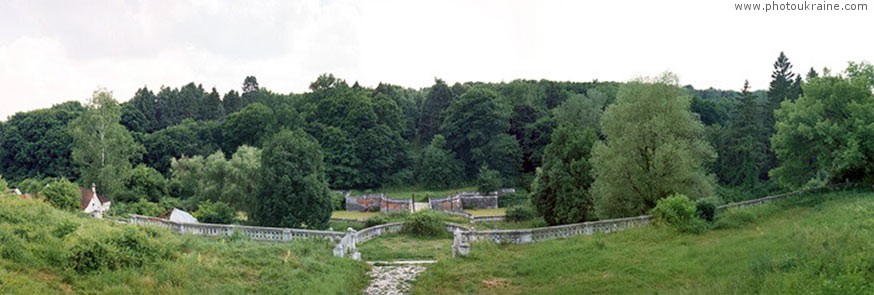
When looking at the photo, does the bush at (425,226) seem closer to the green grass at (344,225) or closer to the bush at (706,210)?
the green grass at (344,225)

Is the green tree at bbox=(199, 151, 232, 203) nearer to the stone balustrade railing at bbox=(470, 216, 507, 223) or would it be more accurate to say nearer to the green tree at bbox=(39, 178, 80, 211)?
the green tree at bbox=(39, 178, 80, 211)

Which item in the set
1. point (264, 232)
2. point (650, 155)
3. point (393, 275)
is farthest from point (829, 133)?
point (264, 232)

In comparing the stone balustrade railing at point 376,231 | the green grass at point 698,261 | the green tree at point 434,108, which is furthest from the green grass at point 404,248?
the green tree at point 434,108

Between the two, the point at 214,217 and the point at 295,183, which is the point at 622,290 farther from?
the point at 214,217

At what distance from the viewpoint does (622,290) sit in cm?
1488

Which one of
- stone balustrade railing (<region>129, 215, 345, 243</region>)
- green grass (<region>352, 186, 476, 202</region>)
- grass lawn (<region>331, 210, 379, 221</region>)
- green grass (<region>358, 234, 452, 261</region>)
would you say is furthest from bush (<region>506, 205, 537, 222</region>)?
stone balustrade railing (<region>129, 215, 345, 243</region>)

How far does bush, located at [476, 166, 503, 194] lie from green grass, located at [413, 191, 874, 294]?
34.3 meters

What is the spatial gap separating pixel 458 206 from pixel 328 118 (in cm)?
2037

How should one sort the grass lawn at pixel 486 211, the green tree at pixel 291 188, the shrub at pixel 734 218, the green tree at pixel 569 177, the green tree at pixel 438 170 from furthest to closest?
the green tree at pixel 438 170
the grass lawn at pixel 486 211
the green tree at pixel 291 188
the green tree at pixel 569 177
the shrub at pixel 734 218

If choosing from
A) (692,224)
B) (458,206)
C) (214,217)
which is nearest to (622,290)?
(692,224)

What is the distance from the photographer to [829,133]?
1093 inches

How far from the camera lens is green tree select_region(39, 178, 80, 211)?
94.2ft

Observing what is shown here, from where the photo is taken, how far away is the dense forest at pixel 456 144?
29219 mm

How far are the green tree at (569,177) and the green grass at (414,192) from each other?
78.7 ft
